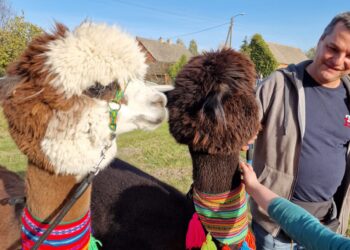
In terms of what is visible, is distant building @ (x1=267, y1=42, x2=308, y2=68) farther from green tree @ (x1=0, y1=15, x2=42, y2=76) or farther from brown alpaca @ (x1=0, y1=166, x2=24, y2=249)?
brown alpaca @ (x1=0, y1=166, x2=24, y2=249)

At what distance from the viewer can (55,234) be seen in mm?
1124

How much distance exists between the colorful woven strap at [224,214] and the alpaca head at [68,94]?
0.50 meters

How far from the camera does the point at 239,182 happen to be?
1.43m

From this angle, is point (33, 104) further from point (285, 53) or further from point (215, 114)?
point (285, 53)

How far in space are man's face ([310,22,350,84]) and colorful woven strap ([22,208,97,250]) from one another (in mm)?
1318

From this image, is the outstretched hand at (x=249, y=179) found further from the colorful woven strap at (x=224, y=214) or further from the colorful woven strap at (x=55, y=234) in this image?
the colorful woven strap at (x=55, y=234)

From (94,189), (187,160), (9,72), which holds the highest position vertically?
(9,72)

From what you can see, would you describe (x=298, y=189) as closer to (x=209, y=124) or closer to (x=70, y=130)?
(x=209, y=124)

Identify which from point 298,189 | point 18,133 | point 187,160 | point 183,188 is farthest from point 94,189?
point 187,160

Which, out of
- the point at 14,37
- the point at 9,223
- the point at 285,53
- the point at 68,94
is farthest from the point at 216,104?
the point at 285,53

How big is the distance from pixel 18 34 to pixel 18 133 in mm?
11949

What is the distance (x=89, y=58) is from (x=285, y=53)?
42.1 metres

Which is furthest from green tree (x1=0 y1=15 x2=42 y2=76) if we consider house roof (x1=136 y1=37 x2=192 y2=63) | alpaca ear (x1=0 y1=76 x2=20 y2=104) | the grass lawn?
house roof (x1=136 y1=37 x2=192 y2=63)

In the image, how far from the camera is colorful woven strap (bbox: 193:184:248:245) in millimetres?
1359
